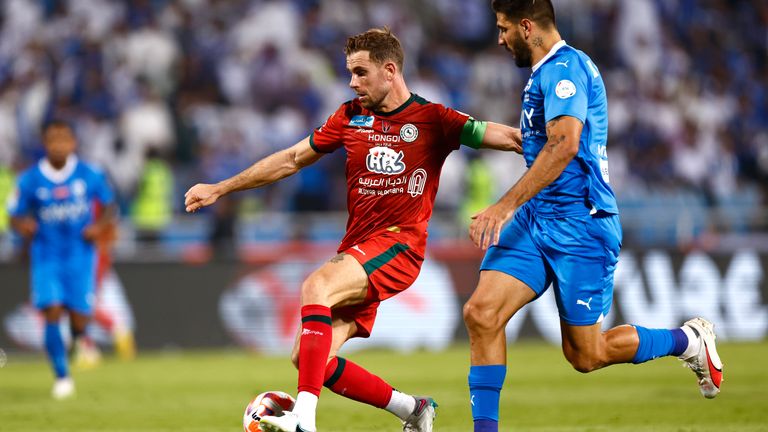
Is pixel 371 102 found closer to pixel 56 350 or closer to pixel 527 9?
pixel 527 9

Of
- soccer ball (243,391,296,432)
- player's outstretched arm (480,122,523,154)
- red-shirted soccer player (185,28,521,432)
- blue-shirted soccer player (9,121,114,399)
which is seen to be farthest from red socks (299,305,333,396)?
blue-shirted soccer player (9,121,114,399)

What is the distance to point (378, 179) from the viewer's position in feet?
23.5

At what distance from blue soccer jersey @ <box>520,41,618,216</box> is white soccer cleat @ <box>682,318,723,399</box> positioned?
1137mm

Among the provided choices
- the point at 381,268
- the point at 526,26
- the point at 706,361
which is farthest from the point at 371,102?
the point at 706,361

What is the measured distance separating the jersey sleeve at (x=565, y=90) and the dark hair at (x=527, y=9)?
0.29 metres

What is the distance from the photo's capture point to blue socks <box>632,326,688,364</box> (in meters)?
6.98

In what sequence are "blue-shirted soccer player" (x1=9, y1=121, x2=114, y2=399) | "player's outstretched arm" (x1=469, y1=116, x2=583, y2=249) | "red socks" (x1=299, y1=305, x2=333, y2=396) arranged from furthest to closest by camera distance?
"blue-shirted soccer player" (x1=9, y1=121, x2=114, y2=399) < "red socks" (x1=299, y1=305, x2=333, y2=396) < "player's outstretched arm" (x1=469, y1=116, x2=583, y2=249)

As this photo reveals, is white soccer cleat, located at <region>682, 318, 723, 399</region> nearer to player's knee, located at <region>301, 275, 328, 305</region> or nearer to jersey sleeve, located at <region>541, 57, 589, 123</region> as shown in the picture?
jersey sleeve, located at <region>541, 57, 589, 123</region>

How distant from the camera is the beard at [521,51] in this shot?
662cm

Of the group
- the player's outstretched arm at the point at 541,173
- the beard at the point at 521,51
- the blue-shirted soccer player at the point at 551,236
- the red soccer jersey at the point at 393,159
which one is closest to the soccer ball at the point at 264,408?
the red soccer jersey at the point at 393,159

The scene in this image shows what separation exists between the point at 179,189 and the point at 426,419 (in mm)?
11880

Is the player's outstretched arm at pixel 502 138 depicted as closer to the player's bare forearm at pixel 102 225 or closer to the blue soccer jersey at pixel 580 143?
the blue soccer jersey at pixel 580 143

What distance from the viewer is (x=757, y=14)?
76.7 feet

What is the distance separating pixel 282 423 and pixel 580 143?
7.23 feet
